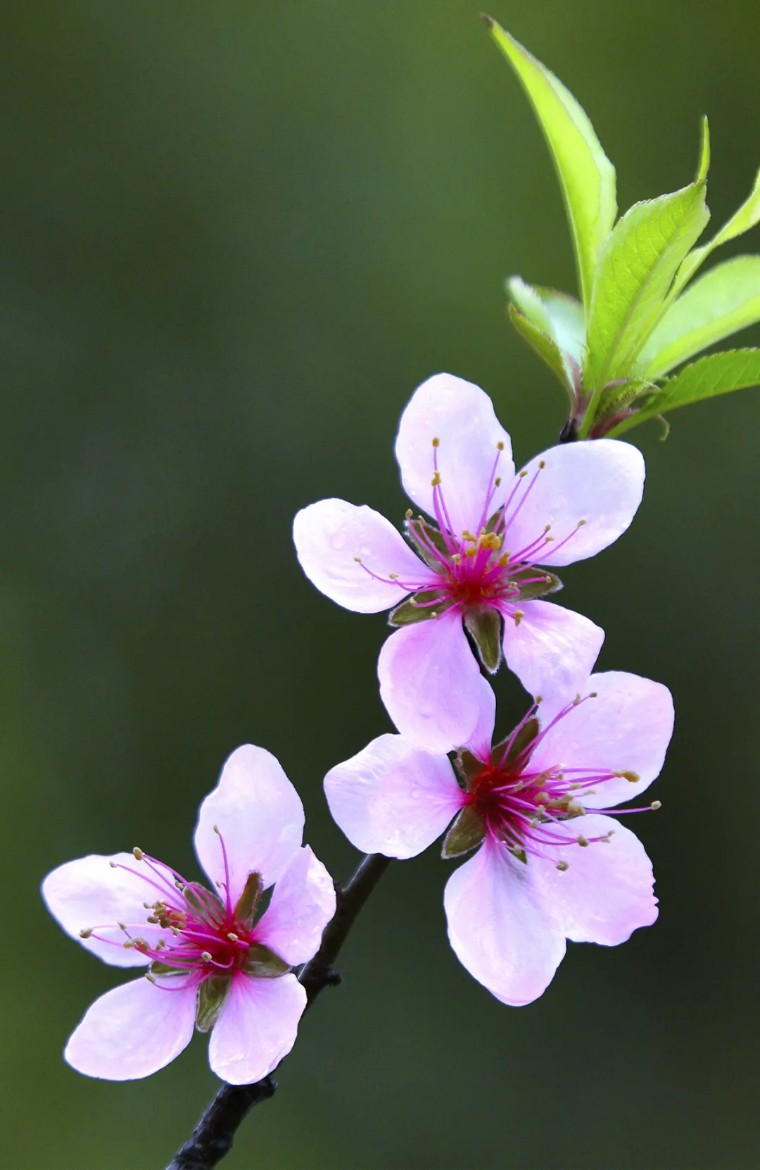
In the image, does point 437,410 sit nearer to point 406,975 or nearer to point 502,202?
point 406,975

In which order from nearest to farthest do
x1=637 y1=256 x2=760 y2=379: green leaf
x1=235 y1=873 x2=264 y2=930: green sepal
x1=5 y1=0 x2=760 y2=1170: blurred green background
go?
x1=235 y1=873 x2=264 y2=930: green sepal
x1=637 y1=256 x2=760 y2=379: green leaf
x1=5 y1=0 x2=760 y2=1170: blurred green background

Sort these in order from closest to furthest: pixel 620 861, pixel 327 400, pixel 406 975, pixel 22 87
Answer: pixel 620 861, pixel 406 975, pixel 327 400, pixel 22 87

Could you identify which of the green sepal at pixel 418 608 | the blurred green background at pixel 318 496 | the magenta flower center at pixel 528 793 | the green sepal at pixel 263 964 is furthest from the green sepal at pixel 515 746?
the blurred green background at pixel 318 496

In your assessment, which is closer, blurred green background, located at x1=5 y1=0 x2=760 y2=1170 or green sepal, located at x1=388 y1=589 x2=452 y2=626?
green sepal, located at x1=388 y1=589 x2=452 y2=626

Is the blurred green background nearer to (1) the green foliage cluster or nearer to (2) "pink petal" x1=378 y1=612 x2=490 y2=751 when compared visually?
(1) the green foliage cluster

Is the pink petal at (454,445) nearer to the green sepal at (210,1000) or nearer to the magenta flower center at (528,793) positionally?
the magenta flower center at (528,793)

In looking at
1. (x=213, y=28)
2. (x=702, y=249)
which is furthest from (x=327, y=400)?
(x=702, y=249)

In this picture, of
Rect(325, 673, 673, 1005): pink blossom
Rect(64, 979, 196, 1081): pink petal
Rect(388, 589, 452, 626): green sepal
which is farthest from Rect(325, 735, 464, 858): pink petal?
Rect(64, 979, 196, 1081): pink petal
